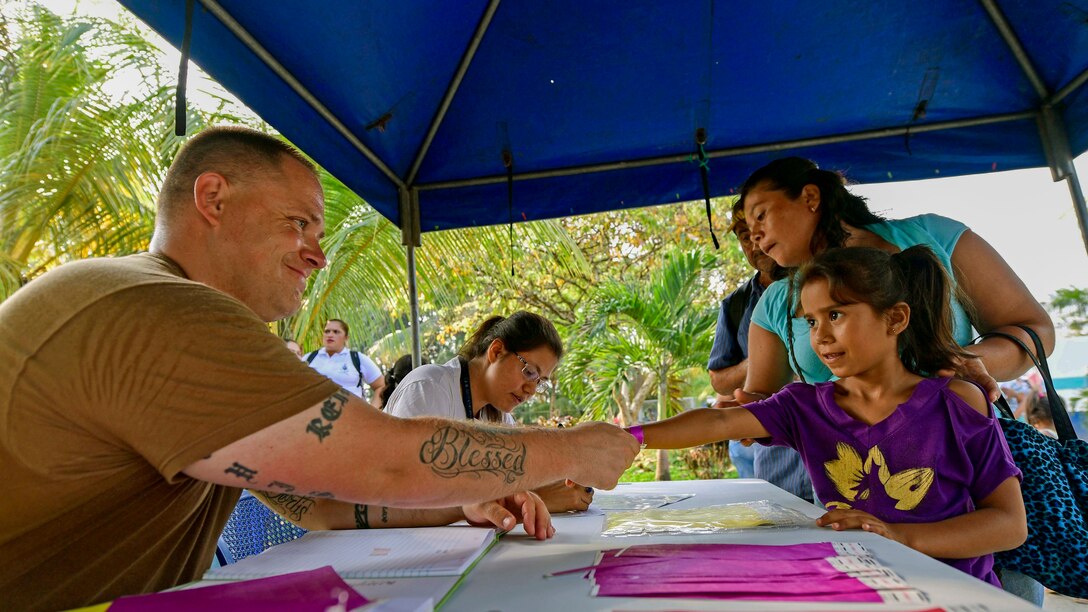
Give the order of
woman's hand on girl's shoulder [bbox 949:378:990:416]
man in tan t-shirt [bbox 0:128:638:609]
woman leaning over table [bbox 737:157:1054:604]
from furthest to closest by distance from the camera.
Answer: woman leaning over table [bbox 737:157:1054:604] < woman's hand on girl's shoulder [bbox 949:378:990:416] < man in tan t-shirt [bbox 0:128:638:609]

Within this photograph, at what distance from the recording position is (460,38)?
2.68 m

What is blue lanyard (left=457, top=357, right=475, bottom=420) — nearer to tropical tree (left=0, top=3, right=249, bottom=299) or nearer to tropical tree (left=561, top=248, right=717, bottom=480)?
tropical tree (left=0, top=3, right=249, bottom=299)

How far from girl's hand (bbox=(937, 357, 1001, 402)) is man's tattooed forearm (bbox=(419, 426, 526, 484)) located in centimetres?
123

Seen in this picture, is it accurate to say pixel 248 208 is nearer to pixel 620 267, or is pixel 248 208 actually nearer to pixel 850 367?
pixel 850 367

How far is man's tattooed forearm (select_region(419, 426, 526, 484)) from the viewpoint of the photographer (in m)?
1.05

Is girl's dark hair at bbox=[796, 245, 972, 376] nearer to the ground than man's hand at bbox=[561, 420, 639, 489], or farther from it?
farther from it

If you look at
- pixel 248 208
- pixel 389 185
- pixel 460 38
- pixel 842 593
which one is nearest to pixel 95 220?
pixel 389 185

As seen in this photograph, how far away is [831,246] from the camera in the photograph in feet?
7.04

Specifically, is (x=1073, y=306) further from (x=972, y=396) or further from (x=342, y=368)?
→ (x=342, y=368)

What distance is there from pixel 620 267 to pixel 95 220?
23.7ft

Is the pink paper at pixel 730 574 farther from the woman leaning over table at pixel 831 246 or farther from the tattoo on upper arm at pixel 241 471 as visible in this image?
the woman leaning over table at pixel 831 246

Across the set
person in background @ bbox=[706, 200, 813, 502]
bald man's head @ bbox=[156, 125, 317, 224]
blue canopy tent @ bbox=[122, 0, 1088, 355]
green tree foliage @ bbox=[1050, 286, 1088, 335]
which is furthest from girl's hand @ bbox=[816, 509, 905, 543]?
green tree foliage @ bbox=[1050, 286, 1088, 335]

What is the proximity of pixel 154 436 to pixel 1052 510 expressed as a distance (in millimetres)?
1837

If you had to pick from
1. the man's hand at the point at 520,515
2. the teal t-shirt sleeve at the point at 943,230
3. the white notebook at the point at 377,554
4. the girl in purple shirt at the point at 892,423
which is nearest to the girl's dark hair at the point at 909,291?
A: the girl in purple shirt at the point at 892,423
